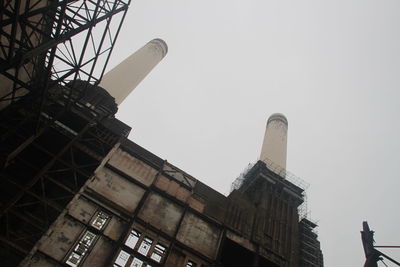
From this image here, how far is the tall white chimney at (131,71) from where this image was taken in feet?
75.9

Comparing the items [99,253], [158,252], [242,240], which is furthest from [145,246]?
[242,240]

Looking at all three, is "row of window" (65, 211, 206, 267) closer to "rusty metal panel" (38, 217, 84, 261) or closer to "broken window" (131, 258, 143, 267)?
"broken window" (131, 258, 143, 267)

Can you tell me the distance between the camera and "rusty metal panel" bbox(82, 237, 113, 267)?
11.0 meters

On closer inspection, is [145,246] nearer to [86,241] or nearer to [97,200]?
[86,241]

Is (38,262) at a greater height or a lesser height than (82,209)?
lesser

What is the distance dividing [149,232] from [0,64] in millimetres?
8111

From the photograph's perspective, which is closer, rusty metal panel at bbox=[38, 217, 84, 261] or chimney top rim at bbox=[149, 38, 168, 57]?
rusty metal panel at bbox=[38, 217, 84, 261]

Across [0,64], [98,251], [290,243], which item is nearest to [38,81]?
[0,64]

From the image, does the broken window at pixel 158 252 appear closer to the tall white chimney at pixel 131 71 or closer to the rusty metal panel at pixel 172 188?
the rusty metal panel at pixel 172 188

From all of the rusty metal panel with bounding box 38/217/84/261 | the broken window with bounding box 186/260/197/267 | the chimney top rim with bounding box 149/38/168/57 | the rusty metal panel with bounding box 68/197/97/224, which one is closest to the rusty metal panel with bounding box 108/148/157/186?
the rusty metal panel with bounding box 68/197/97/224

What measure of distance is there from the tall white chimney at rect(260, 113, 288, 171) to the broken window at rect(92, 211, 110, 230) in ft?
46.7

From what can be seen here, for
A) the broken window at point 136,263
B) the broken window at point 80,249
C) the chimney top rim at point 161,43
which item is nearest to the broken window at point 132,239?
the broken window at point 136,263

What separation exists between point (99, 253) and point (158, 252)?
7.67ft

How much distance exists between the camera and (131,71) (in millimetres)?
25219
